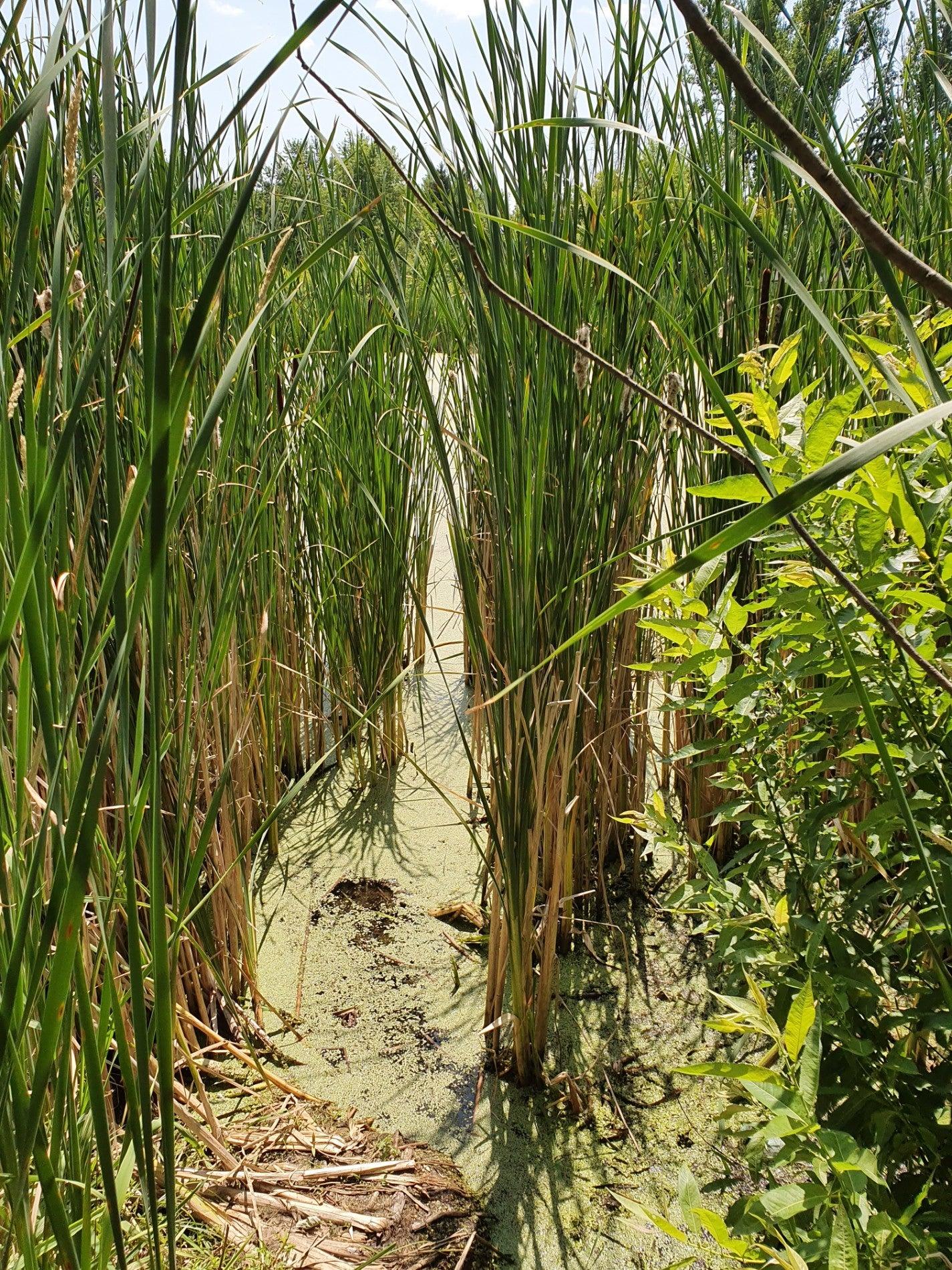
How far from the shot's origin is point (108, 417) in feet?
1.80

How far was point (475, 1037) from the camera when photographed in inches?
59.8

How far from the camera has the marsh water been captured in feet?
3.98

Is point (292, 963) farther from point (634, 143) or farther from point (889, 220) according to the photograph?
point (889, 220)

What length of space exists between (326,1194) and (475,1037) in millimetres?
376

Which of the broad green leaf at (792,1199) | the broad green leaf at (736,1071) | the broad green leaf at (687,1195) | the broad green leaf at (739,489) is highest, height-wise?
the broad green leaf at (739,489)

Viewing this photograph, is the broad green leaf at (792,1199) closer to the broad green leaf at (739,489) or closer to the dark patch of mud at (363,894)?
the broad green leaf at (739,489)

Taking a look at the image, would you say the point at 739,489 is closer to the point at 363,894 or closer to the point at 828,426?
the point at 828,426

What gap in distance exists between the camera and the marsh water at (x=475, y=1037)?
1.21 meters

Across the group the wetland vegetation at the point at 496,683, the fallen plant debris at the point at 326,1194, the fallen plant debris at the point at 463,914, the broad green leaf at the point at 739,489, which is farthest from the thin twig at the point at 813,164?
the fallen plant debris at the point at 463,914

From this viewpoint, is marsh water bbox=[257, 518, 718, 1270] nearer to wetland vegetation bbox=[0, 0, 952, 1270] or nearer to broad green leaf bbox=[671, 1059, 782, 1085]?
wetland vegetation bbox=[0, 0, 952, 1270]

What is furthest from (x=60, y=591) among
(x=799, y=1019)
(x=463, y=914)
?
(x=463, y=914)

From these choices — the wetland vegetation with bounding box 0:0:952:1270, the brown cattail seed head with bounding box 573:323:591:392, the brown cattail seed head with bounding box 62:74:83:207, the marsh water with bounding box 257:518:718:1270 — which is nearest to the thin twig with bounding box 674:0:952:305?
the wetland vegetation with bounding box 0:0:952:1270

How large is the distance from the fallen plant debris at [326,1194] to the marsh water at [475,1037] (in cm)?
4

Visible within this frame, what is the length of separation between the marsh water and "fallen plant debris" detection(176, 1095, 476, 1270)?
43 millimetres
